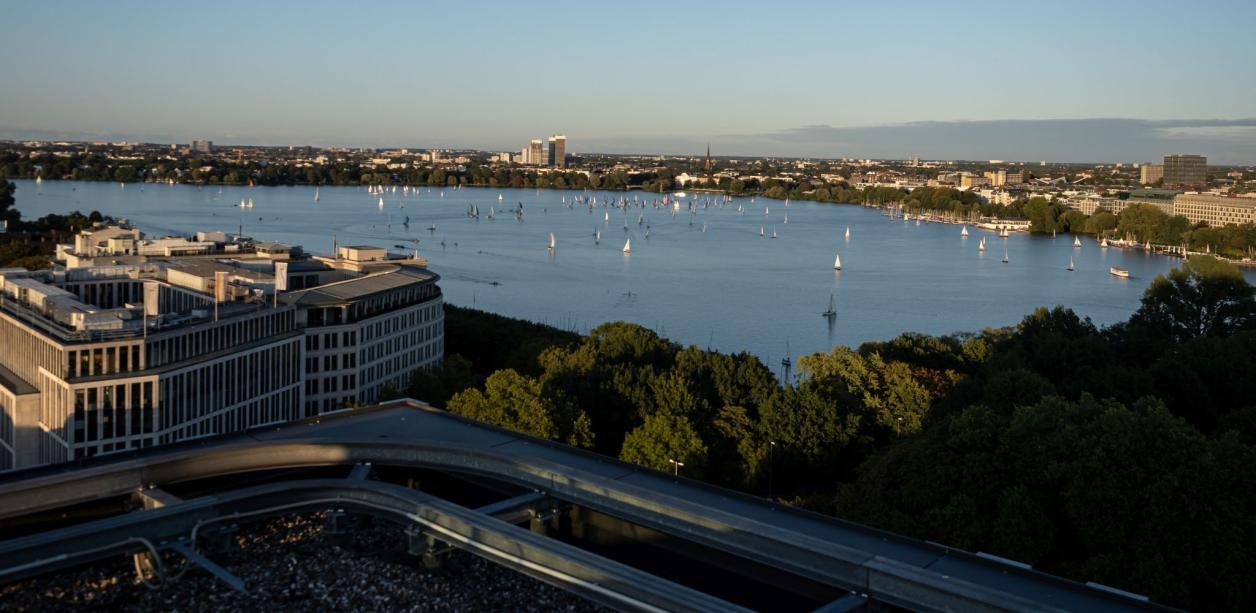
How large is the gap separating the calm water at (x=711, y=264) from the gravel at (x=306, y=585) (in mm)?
11472

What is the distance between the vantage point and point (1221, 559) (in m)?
4.94

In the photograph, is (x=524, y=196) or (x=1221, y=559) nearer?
(x=1221, y=559)

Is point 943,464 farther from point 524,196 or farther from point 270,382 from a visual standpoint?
point 524,196

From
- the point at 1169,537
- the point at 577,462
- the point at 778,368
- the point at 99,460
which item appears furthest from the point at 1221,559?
the point at 778,368

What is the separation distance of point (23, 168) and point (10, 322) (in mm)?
54781

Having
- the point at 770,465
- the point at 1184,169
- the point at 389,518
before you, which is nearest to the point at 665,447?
the point at 770,465

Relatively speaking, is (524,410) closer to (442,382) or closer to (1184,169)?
(442,382)

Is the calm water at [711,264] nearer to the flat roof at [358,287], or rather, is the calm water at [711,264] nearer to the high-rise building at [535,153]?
the flat roof at [358,287]

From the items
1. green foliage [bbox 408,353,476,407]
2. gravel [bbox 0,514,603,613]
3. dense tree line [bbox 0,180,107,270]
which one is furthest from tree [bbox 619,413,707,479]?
dense tree line [bbox 0,180,107,270]

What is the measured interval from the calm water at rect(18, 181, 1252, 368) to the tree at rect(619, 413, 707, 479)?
6518 millimetres

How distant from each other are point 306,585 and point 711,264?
2267 centimetres

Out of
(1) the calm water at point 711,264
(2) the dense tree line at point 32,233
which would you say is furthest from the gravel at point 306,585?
(2) the dense tree line at point 32,233

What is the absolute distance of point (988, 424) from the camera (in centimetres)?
623

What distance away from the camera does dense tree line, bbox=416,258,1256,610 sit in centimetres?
525
